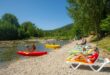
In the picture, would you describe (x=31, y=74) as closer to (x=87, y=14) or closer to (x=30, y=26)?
(x=87, y=14)

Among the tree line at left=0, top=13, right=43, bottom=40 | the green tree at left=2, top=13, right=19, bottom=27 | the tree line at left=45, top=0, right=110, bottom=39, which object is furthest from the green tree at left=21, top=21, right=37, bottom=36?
the tree line at left=45, top=0, right=110, bottom=39

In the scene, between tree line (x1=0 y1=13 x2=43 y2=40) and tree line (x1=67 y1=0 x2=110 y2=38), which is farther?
tree line (x1=0 y1=13 x2=43 y2=40)

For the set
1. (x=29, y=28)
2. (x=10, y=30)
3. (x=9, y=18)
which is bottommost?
(x=10, y=30)

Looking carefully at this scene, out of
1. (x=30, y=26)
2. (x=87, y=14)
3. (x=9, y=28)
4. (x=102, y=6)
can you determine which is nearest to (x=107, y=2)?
(x=102, y=6)

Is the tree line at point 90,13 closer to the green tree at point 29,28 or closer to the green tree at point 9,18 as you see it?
the green tree at point 9,18

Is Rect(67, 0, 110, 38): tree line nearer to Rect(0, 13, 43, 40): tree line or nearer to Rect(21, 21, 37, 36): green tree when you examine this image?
Rect(0, 13, 43, 40): tree line

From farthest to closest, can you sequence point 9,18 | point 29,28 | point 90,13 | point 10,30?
point 29,28 < point 9,18 < point 10,30 < point 90,13

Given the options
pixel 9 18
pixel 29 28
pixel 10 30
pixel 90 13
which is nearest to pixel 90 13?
pixel 90 13

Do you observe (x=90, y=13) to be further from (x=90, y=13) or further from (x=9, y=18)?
(x=9, y=18)

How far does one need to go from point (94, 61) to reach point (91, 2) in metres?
32.5

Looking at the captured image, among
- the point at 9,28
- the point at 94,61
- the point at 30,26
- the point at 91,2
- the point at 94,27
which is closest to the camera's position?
the point at 94,61

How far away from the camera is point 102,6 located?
47375mm

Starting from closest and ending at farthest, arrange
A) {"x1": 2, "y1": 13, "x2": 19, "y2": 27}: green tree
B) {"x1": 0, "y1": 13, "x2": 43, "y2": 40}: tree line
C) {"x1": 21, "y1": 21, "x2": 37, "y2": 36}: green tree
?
{"x1": 0, "y1": 13, "x2": 43, "y2": 40}: tree line
{"x1": 2, "y1": 13, "x2": 19, "y2": 27}: green tree
{"x1": 21, "y1": 21, "x2": 37, "y2": 36}: green tree

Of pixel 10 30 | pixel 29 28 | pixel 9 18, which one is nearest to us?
pixel 10 30
